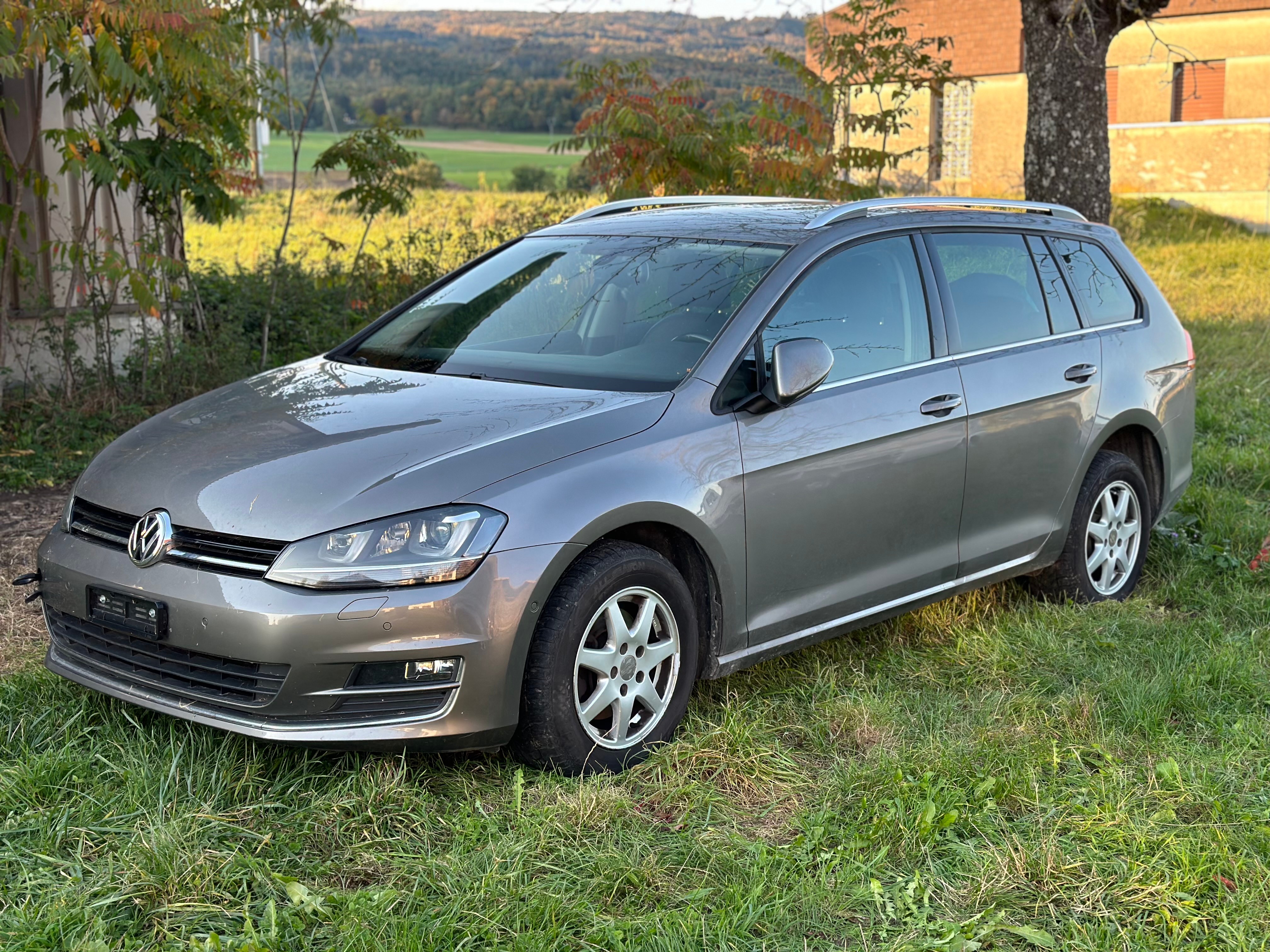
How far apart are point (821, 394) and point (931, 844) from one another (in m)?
1.53

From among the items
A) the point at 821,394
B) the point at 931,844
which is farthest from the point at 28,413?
the point at 931,844

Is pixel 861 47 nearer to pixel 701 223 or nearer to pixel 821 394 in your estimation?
pixel 701 223

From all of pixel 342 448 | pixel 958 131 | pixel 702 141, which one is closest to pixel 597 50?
pixel 702 141

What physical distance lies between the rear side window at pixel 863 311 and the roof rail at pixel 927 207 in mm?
134

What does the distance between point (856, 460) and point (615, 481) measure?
104 centimetres

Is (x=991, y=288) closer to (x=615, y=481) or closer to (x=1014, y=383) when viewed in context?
(x=1014, y=383)

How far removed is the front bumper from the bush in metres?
37.3

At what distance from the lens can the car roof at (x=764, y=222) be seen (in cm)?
477

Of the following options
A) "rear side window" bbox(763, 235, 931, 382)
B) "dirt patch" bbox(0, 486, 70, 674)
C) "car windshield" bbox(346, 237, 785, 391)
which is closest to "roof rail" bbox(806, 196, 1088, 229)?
"rear side window" bbox(763, 235, 931, 382)

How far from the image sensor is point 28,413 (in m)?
8.14

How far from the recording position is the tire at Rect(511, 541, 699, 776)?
3703mm

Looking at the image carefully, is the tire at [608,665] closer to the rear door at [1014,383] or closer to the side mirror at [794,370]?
the side mirror at [794,370]

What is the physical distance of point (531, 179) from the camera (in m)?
44.9

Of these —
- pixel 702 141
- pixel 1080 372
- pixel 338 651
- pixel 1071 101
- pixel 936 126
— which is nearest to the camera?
pixel 338 651
